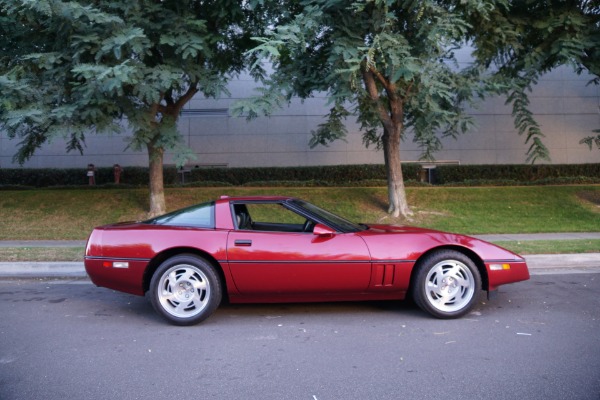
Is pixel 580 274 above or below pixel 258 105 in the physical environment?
below

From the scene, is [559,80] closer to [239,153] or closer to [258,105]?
[239,153]

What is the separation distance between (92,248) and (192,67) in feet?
22.4

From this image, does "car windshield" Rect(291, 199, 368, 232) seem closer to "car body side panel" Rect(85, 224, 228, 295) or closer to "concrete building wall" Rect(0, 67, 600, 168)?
"car body side panel" Rect(85, 224, 228, 295)

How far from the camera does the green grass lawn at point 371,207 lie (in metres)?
12.4

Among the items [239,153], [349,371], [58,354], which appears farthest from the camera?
[239,153]

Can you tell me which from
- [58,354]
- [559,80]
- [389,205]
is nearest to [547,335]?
[58,354]

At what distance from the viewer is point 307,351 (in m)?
4.40

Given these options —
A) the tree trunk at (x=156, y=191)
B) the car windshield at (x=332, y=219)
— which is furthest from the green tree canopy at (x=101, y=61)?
the car windshield at (x=332, y=219)

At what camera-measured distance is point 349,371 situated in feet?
12.8

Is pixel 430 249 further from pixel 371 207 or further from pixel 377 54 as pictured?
pixel 371 207

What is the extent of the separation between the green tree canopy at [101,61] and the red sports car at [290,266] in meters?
5.14

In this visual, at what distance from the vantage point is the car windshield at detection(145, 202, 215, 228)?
17.9 ft

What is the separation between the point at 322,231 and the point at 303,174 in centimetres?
1280

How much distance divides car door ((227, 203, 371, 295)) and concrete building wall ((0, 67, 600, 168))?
15388 mm
